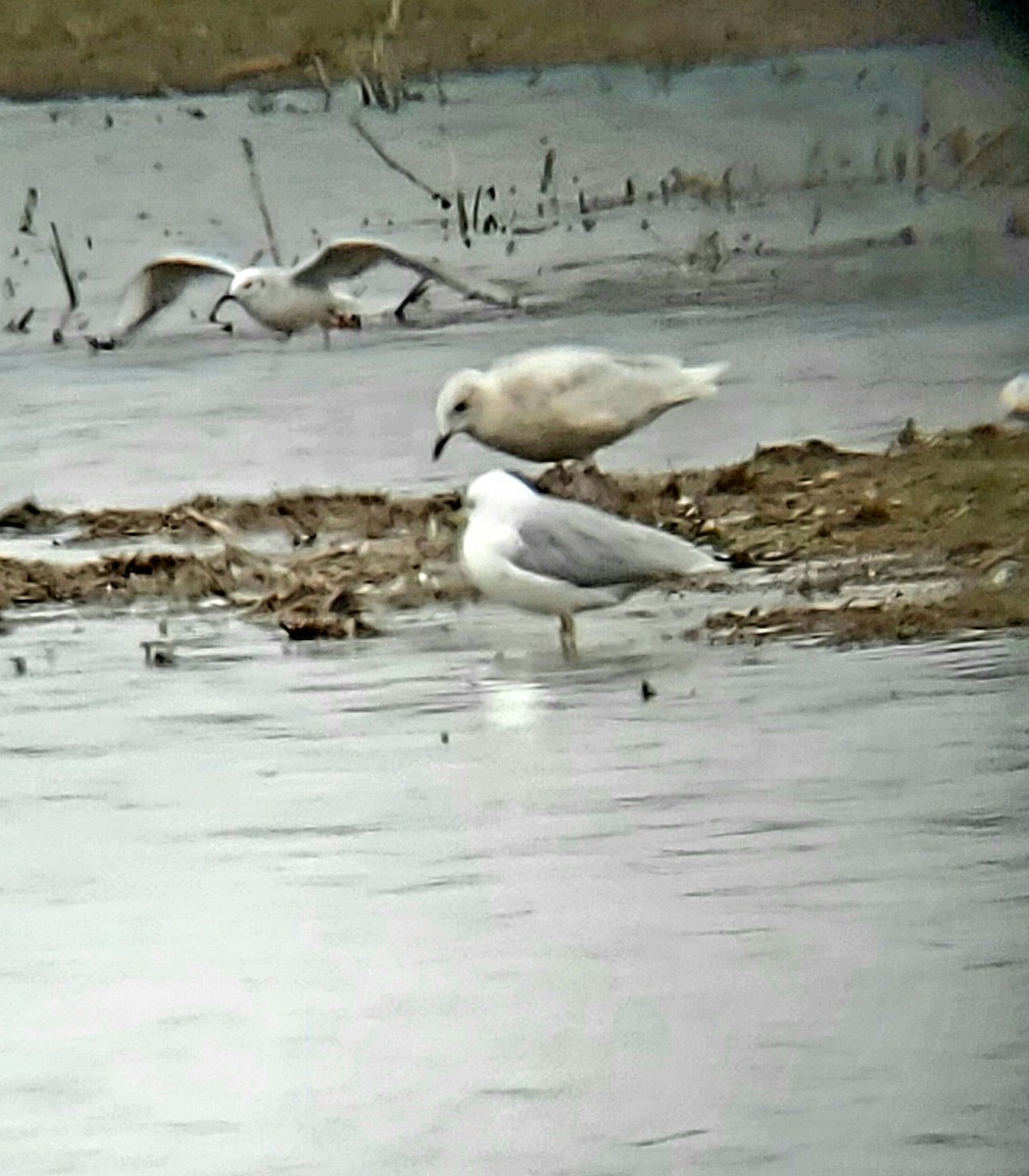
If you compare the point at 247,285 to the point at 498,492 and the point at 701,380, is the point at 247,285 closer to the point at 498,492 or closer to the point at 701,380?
the point at 498,492

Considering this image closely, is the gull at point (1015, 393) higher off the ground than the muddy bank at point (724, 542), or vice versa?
the gull at point (1015, 393)

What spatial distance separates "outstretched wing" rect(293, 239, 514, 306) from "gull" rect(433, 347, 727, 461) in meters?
0.07

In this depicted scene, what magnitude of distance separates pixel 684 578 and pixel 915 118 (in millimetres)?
394

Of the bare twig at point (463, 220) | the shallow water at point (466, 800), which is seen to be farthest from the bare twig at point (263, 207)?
the bare twig at point (463, 220)

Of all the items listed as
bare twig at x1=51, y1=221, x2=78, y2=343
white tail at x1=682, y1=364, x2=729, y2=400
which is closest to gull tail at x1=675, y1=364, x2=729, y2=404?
white tail at x1=682, y1=364, x2=729, y2=400

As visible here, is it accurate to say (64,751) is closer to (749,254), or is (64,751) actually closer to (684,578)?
(684,578)

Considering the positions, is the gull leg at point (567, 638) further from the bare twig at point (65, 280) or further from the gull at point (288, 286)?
the bare twig at point (65, 280)

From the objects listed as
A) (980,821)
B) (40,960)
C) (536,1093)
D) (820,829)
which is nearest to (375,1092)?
(536,1093)

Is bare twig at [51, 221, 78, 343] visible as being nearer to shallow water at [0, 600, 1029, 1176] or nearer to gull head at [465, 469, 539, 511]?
shallow water at [0, 600, 1029, 1176]

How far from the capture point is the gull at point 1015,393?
5.84 feet

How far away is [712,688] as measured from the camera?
68.2 inches

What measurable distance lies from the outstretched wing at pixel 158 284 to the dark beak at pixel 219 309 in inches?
0.7

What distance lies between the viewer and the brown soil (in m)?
1.72

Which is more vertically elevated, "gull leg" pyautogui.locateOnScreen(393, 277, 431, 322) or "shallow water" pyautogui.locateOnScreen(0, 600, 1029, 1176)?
"gull leg" pyautogui.locateOnScreen(393, 277, 431, 322)
